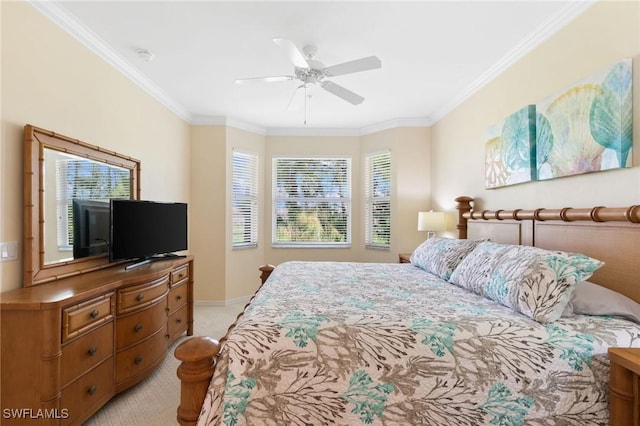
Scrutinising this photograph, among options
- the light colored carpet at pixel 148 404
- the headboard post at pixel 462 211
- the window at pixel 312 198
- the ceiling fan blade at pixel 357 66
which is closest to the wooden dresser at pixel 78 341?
the light colored carpet at pixel 148 404

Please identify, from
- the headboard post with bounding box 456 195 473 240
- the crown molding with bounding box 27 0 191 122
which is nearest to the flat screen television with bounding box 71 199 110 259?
the crown molding with bounding box 27 0 191 122

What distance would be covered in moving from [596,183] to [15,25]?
367 cm

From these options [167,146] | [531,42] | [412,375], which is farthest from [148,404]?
[531,42]

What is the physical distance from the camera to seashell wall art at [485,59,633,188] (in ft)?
5.63

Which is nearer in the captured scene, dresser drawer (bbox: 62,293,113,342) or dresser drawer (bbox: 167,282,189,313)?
dresser drawer (bbox: 62,293,113,342)

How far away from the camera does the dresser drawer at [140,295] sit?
7.34 ft

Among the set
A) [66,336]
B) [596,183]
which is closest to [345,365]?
[66,336]

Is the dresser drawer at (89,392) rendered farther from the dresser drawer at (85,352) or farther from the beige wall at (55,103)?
the beige wall at (55,103)

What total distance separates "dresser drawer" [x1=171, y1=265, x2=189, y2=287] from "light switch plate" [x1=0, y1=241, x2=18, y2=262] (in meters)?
1.22

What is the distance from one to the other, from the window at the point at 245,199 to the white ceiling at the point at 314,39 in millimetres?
1212

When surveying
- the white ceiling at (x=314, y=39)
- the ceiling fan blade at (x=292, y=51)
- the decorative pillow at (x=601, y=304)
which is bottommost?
the decorative pillow at (x=601, y=304)

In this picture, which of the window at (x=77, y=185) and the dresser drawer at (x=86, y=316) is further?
the window at (x=77, y=185)

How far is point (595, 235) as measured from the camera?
71.8 inches

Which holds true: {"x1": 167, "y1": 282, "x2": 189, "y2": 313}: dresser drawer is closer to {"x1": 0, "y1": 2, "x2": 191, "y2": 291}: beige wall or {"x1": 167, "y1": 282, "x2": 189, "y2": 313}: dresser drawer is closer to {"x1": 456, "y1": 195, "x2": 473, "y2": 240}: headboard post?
{"x1": 0, "y1": 2, "x2": 191, "y2": 291}: beige wall
